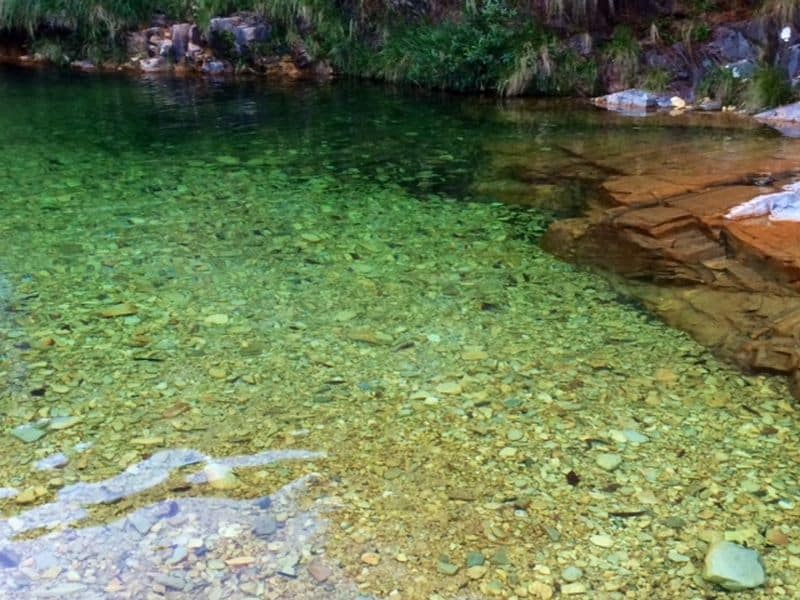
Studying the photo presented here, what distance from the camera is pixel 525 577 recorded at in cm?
281

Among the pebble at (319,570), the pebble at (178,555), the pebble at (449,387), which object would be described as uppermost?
the pebble at (449,387)

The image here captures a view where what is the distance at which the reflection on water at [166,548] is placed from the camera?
276cm

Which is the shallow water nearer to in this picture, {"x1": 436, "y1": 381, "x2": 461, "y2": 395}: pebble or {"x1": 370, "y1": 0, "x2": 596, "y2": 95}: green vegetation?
{"x1": 436, "y1": 381, "x2": 461, "y2": 395}: pebble

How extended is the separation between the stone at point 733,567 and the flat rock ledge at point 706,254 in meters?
1.29

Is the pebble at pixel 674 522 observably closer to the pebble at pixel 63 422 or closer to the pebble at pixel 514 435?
the pebble at pixel 514 435

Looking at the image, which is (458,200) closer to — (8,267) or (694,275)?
(694,275)

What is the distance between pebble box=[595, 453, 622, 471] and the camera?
11.2ft

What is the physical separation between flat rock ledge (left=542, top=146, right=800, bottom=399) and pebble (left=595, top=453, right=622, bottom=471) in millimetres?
1108

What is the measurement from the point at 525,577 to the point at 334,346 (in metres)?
1.99

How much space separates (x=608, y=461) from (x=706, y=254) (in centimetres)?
242

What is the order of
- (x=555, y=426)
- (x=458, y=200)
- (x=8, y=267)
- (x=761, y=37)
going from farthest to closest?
(x=761, y=37), (x=458, y=200), (x=8, y=267), (x=555, y=426)

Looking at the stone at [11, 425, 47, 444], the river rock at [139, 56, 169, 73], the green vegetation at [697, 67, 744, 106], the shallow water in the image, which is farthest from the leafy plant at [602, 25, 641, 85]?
the stone at [11, 425, 47, 444]

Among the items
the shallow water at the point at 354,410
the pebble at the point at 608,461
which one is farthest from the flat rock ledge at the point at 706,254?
the pebble at the point at 608,461

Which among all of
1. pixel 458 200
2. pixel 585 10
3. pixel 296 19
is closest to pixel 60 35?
pixel 296 19
